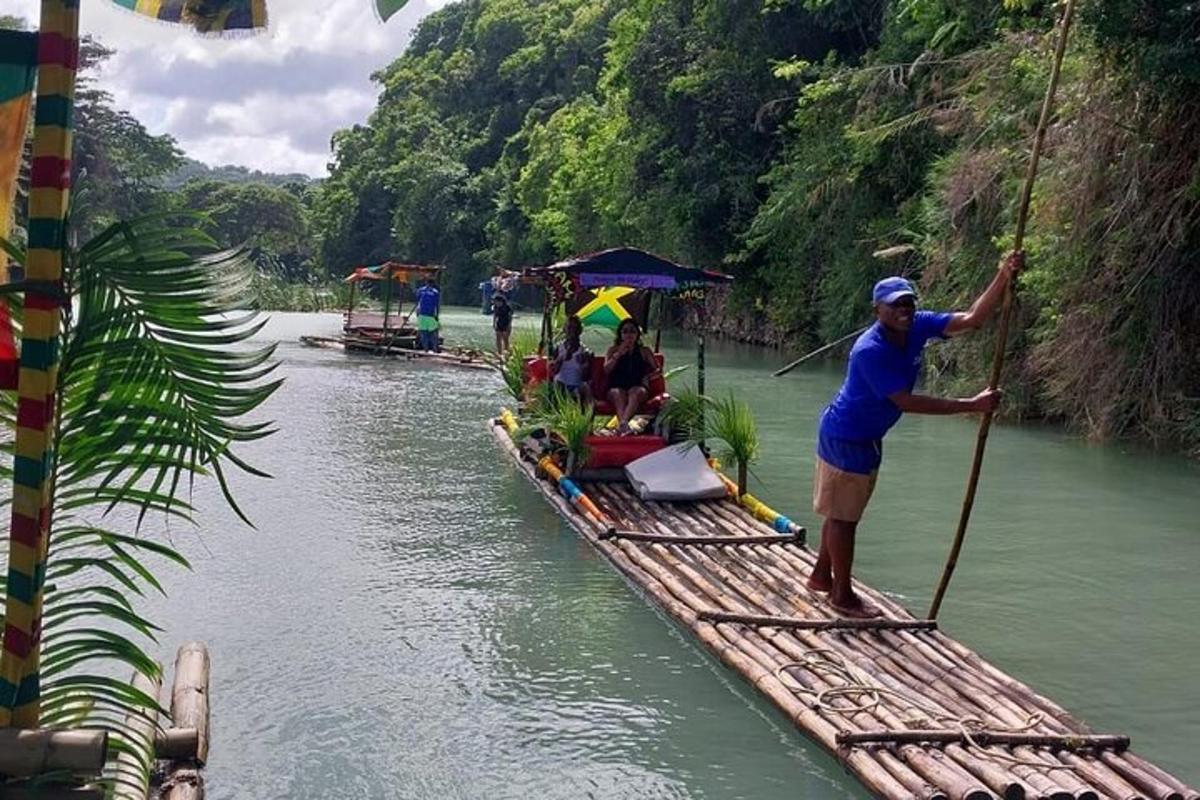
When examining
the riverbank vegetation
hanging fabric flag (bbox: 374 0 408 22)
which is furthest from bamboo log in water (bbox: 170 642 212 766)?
the riverbank vegetation

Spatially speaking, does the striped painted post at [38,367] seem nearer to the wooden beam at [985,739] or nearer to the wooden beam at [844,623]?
the wooden beam at [985,739]

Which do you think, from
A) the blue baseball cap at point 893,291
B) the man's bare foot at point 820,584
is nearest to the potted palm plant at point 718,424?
the man's bare foot at point 820,584

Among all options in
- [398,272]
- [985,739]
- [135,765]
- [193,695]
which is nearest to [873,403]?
[985,739]

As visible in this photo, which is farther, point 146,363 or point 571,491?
point 571,491

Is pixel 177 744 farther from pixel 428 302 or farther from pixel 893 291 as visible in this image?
pixel 428 302

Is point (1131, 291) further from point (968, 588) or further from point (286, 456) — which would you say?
point (286, 456)

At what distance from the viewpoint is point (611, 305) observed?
12.3 metres

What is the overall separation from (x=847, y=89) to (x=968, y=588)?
15.6 metres

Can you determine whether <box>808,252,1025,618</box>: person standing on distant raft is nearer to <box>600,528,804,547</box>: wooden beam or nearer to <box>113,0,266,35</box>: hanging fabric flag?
<box>600,528,804,547</box>: wooden beam

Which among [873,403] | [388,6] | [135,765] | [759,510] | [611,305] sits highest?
[388,6]

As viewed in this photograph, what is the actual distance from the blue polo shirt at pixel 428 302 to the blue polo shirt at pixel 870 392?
17941 mm

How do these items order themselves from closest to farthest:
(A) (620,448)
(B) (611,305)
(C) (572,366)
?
1. (A) (620,448)
2. (C) (572,366)
3. (B) (611,305)

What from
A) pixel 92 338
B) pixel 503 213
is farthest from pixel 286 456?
pixel 503 213

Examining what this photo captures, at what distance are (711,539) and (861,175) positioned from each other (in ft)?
49.1
